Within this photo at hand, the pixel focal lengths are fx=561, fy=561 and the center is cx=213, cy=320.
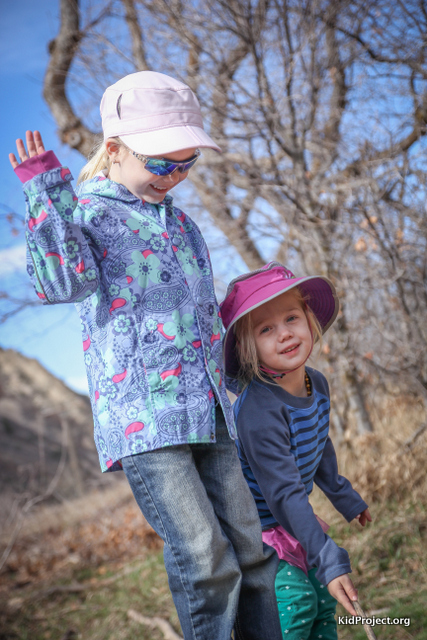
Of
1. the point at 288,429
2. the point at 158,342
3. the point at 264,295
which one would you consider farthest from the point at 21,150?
the point at 288,429

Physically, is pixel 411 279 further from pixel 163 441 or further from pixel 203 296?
pixel 163 441

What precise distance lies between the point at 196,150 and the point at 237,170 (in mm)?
3237

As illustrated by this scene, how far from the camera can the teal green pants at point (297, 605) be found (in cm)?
174

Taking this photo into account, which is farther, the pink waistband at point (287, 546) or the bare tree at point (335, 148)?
the bare tree at point (335, 148)

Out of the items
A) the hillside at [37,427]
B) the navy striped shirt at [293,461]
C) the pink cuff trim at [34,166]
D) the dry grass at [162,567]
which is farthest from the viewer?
the hillside at [37,427]

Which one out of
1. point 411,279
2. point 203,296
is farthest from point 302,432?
point 411,279

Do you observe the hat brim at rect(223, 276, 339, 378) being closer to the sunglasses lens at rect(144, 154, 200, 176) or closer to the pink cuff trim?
the sunglasses lens at rect(144, 154, 200, 176)

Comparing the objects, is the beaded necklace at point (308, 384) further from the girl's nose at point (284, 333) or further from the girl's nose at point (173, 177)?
the girl's nose at point (173, 177)

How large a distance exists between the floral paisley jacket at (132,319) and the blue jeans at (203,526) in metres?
0.07

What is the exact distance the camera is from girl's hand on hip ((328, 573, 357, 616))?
153cm

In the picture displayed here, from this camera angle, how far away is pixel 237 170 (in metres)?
4.90

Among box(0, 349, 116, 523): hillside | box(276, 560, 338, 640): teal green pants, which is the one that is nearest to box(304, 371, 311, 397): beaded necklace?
box(276, 560, 338, 640): teal green pants

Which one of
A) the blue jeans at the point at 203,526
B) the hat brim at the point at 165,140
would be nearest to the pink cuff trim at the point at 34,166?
the hat brim at the point at 165,140

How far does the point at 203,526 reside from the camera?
1.55 m
